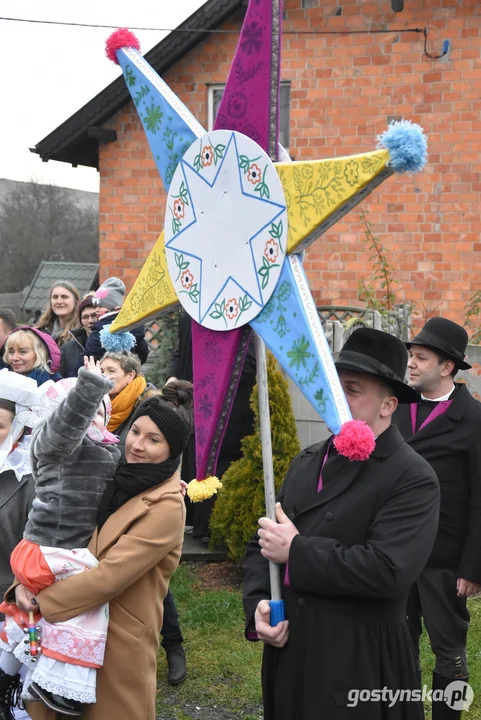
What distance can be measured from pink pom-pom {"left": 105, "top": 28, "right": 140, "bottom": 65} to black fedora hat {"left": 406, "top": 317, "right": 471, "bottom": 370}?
1.63 meters

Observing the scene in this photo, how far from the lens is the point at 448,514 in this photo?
12.2 ft

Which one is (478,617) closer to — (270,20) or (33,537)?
(33,537)

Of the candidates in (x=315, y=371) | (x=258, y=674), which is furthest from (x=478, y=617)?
(x=315, y=371)

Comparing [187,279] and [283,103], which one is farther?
[283,103]

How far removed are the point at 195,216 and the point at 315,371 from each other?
669 mm

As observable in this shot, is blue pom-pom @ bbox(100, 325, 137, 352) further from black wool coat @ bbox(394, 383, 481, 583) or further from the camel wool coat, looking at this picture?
black wool coat @ bbox(394, 383, 481, 583)

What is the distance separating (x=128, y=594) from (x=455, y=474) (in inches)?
59.1

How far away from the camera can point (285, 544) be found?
2490 millimetres

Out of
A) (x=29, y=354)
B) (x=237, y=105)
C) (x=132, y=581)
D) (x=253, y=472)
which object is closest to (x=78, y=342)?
(x=29, y=354)

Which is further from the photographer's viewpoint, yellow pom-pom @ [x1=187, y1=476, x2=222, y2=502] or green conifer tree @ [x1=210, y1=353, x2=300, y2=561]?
green conifer tree @ [x1=210, y1=353, x2=300, y2=561]

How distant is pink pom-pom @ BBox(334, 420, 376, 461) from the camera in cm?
222

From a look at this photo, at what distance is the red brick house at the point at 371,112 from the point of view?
981 centimetres

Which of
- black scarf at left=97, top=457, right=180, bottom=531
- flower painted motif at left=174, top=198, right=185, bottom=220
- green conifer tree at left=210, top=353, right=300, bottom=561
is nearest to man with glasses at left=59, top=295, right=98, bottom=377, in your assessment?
green conifer tree at left=210, top=353, right=300, bottom=561

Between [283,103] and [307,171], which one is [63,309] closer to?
[307,171]
